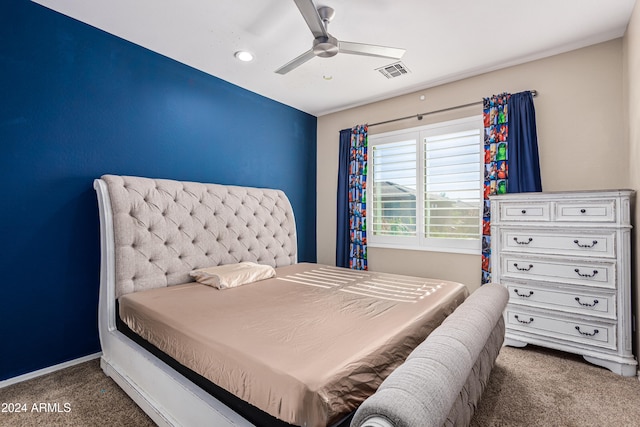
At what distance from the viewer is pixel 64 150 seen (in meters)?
2.18

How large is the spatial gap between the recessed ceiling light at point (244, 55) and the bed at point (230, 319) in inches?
48.9

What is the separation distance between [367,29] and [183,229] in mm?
2233

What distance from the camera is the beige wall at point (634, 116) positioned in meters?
2.04

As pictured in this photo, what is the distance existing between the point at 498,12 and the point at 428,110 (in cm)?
128

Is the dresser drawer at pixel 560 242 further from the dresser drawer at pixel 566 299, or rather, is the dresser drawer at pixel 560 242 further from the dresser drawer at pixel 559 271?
the dresser drawer at pixel 566 299

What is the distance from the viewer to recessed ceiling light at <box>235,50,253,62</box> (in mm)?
2676

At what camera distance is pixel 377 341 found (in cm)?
123

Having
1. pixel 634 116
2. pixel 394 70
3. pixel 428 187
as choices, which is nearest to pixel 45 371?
pixel 428 187

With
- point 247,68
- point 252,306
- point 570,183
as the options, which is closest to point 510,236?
point 570,183

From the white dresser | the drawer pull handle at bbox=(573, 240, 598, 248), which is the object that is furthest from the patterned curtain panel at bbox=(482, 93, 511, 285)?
the drawer pull handle at bbox=(573, 240, 598, 248)

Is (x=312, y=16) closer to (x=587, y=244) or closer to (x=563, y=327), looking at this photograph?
(x=587, y=244)

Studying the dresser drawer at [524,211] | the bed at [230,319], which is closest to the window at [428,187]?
the dresser drawer at [524,211]

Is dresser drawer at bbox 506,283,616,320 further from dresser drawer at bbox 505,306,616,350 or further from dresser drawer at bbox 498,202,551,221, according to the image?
dresser drawer at bbox 498,202,551,221

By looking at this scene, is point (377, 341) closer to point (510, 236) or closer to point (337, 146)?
point (510, 236)
